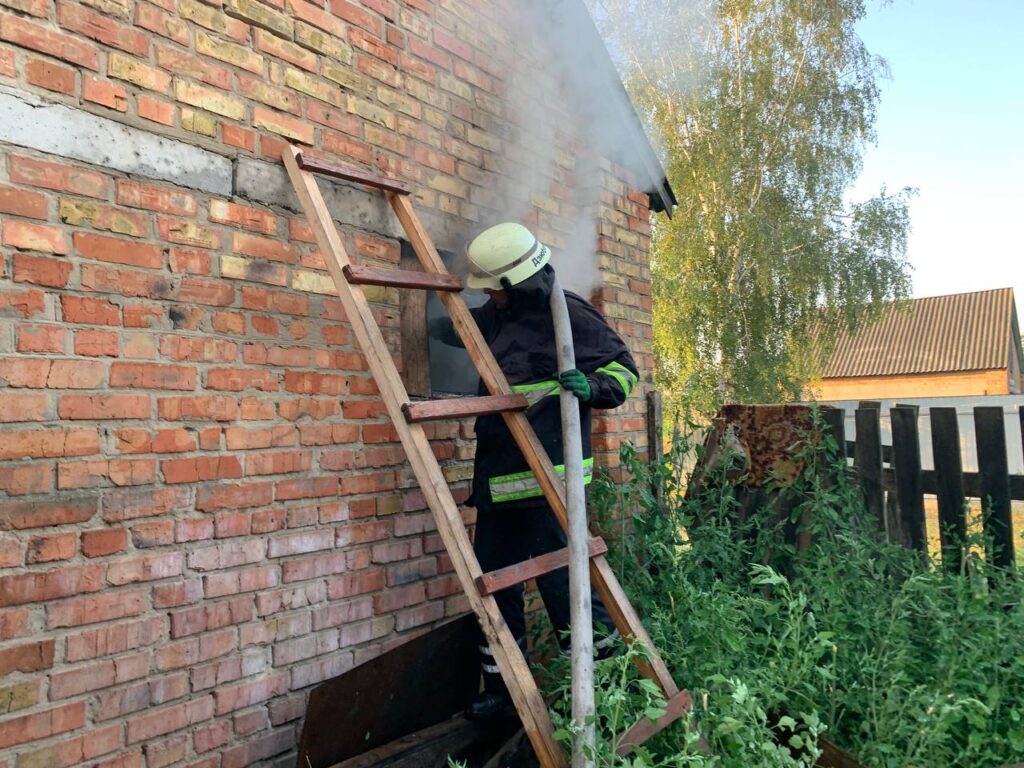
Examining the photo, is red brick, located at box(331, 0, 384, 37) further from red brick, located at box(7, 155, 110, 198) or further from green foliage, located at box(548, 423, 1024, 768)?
green foliage, located at box(548, 423, 1024, 768)

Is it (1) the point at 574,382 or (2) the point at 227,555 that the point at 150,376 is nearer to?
(2) the point at 227,555

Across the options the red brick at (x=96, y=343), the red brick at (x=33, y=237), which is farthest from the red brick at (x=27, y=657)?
the red brick at (x=33, y=237)

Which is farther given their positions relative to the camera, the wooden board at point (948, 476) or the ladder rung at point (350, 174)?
the wooden board at point (948, 476)

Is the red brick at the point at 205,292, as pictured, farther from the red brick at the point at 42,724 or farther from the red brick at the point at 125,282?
the red brick at the point at 42,724

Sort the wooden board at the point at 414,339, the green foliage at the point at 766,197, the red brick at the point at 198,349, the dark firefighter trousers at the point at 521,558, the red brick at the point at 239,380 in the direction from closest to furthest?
the red brick at the point at 198,349
the red brick at the point at 239,380
the dark firefighter trousers at the point at 521,558
the wooden board at the point at 414,339
the green foliage at the point at 766,197

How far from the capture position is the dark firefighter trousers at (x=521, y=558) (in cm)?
297

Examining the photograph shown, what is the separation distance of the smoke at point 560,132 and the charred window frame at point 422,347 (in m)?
0.53

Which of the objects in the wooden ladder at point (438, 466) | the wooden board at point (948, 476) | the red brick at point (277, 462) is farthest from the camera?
the wooden board at point (948, 476)

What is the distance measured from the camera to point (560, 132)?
4.41 meters

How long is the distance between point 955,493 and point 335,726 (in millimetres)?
3486

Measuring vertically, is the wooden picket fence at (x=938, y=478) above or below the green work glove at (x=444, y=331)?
below

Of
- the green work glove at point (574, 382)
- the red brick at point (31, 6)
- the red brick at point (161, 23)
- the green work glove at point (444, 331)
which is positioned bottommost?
the green work glove at point (574, 382)

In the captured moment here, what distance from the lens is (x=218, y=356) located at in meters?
2.49

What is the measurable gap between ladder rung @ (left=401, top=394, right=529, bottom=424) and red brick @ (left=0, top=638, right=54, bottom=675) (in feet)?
3.97
